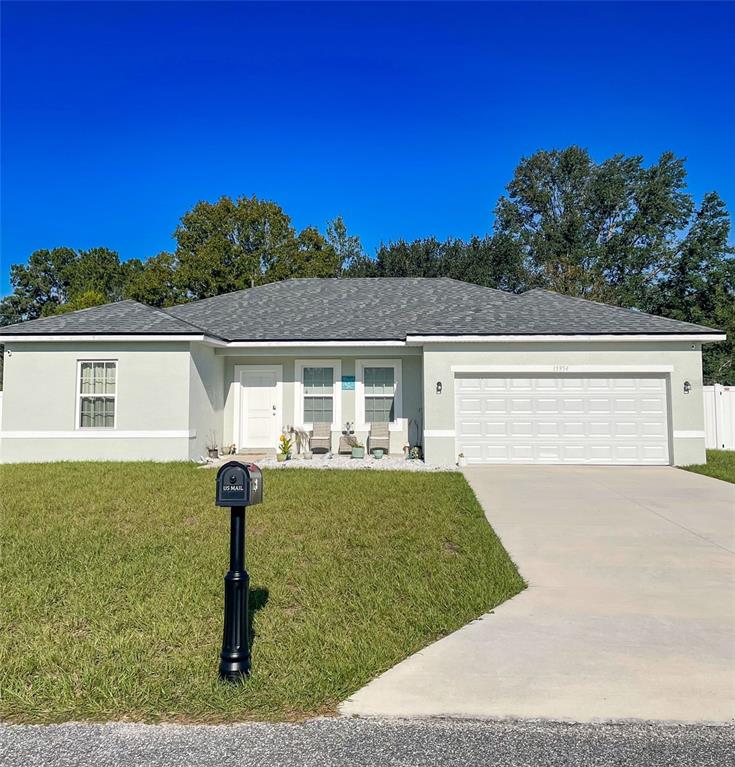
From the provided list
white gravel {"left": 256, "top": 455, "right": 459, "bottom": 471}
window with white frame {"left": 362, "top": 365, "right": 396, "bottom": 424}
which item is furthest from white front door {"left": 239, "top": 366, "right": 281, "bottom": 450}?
window with white frame {"left": 362, "top": 365, "right": 396, "bottom": 424}

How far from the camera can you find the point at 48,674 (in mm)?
3529

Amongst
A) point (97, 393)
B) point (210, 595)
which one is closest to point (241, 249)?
point (97, 393)

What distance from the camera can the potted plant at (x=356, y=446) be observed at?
47.3 feet

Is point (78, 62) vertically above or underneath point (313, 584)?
above

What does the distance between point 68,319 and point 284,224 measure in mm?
25563

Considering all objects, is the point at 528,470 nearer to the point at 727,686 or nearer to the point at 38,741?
the point at 727,686

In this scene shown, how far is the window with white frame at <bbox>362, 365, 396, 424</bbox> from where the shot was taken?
1541 cm

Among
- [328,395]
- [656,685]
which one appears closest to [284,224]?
[328,395]

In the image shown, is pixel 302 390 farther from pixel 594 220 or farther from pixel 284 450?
pixel 594 220

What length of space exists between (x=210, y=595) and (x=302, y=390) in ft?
35.9

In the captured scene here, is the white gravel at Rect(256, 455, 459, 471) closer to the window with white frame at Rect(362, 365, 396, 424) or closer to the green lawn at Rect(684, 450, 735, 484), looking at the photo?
the window with white frame at Rect(362, 365, 396, 424)

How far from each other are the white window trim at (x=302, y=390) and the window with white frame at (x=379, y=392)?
0.71m

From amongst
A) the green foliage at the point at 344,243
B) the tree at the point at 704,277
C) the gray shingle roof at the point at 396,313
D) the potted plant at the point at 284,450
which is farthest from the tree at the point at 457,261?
the potted plant at the point at 284,450

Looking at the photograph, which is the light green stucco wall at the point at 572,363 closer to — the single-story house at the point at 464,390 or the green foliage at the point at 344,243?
the single-story house at the point at 464,390
